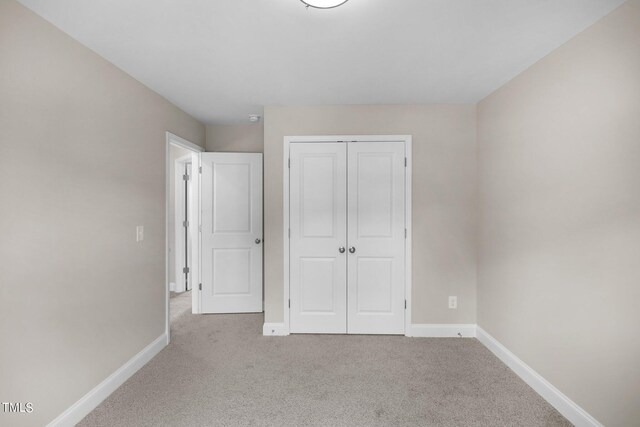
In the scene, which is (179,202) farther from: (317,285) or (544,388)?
(544,388)

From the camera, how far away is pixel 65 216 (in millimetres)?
1852

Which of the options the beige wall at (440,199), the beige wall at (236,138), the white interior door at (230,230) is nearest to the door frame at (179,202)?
the beige wall at (236,138)

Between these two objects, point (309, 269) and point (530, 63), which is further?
point (309, 269)

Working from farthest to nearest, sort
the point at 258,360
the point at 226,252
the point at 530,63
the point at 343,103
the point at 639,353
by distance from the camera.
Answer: the point at 226,252 → the point at 343,103 → the point at 258,360 → the point at 530,63 → the point at 639,353

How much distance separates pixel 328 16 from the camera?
1.73m

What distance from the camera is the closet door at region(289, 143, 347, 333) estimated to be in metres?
3.20

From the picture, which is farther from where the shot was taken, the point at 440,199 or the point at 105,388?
the point at 440,199

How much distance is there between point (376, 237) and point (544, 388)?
5.75ft

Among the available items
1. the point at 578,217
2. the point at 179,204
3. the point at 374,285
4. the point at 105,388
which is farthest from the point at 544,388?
the point at 179,204

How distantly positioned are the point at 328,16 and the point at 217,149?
270cm

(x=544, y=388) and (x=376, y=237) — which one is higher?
(x=376, y=237)

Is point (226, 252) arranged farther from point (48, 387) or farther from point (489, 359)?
point (489, 359)

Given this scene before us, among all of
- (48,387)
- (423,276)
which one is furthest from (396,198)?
(48,387)

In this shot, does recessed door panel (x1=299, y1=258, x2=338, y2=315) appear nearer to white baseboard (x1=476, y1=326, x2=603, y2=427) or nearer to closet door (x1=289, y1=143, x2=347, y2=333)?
closet door (x1=289, y1=143, x2=347, y2=333)
